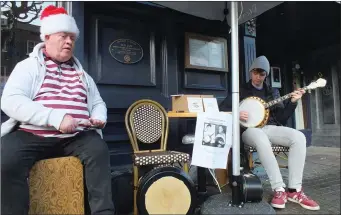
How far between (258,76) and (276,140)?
71 cm

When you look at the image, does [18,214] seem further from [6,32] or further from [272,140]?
[272,140]

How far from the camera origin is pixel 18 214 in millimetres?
1345

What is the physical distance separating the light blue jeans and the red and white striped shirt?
1.46 meters

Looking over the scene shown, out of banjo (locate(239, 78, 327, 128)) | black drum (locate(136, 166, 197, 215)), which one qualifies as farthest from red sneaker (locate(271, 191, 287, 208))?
black drum (locate(136, 166, 197, 215))

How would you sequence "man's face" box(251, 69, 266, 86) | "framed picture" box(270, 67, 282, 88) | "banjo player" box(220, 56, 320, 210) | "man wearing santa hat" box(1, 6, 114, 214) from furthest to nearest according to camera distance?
"framed picture" box(270, 67, 282, 88), "man's face" box(251, 69, 266, 86), "banjo player" box(220, 56, 320, 210), "man wearing santa hat" box(1, 6, 114, 214)

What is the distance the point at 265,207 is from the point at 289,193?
42cm

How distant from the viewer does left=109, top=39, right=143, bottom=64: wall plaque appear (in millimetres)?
2932

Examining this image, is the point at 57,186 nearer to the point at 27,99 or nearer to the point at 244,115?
the point at 27,99

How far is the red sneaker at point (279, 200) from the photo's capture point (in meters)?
2.06

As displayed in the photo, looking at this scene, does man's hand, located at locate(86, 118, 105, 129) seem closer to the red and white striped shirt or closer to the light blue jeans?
the red and white striped shirt

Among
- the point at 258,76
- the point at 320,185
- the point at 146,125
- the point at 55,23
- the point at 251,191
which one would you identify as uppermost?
the point at 55,23

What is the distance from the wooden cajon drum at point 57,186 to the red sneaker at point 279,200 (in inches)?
57.3

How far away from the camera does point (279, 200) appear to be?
2.09 meters

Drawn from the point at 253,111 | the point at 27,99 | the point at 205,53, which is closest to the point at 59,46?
the point at 27,99
